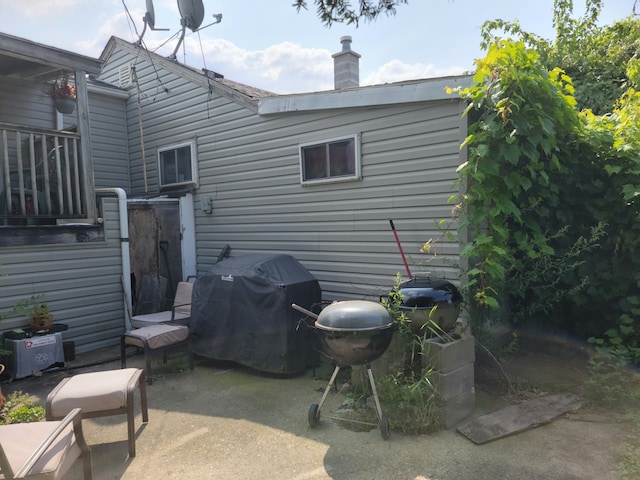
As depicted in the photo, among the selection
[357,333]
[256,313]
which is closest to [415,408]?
[357,333]

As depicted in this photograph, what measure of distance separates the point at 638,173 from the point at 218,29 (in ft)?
23.2

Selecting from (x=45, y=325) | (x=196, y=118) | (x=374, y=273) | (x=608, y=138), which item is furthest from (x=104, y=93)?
(x=608, y=138)

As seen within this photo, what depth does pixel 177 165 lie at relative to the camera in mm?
7797

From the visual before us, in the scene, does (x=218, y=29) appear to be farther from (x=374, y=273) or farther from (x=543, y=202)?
(x=543, y=202)

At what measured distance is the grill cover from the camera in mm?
4672

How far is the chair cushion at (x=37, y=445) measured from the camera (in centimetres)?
234

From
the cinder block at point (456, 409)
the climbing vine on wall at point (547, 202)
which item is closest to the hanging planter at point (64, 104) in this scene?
the climbing vine on wall at point (547, 202)

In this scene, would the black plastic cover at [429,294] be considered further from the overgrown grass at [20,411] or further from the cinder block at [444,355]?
the overgrown grass at [20,411]

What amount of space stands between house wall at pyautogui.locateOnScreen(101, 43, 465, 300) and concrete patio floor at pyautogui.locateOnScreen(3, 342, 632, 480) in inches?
72.7

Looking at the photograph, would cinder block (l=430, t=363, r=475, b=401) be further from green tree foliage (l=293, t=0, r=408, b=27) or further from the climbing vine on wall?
green tree foliage (l=293, t=0, r=408, b=27)

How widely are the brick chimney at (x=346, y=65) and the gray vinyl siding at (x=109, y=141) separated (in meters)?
4.40

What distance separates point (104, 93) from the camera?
27.0 ft

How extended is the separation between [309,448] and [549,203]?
362cm

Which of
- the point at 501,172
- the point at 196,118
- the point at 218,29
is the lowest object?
the point at 501,172
